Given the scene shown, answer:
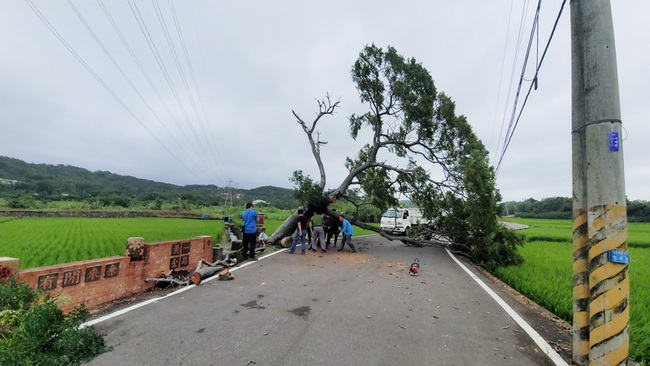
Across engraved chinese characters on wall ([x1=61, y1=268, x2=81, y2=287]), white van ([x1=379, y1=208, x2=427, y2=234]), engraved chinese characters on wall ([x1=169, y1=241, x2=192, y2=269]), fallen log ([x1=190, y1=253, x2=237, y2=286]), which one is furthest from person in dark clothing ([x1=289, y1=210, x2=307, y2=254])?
white van ([x1=379, y1=208, x2=427, y2=234])

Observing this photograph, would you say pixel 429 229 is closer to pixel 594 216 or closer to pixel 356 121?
pixel 356 121

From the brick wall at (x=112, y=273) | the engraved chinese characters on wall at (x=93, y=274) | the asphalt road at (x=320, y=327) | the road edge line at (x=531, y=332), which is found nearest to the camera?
the asphalt road at (x=320, y=327)

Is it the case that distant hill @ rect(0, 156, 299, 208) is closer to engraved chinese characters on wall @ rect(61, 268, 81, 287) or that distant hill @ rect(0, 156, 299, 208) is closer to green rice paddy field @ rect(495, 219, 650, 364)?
green rice paddy field @ rect(495, 219, 650, 364)

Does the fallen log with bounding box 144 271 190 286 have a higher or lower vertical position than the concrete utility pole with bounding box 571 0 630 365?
lower

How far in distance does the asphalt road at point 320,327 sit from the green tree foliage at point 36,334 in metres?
0.25

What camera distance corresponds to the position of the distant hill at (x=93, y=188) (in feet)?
173

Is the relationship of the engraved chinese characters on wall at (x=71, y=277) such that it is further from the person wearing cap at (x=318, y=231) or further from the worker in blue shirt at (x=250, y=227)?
the person wearing cap at (x=318, y=231)

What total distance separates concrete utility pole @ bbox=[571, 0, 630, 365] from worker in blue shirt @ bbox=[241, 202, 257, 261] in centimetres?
758

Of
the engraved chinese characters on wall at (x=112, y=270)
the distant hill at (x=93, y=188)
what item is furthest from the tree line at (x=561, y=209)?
the distant hill at (x=93, y=188)

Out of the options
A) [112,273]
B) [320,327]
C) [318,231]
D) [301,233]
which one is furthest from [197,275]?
[318,231]

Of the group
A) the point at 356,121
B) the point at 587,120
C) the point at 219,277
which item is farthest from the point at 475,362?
the point at 356,121

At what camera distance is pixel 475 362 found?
322cm

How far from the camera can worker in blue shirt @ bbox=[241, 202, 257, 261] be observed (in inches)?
354

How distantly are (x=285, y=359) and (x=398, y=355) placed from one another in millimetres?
1266
